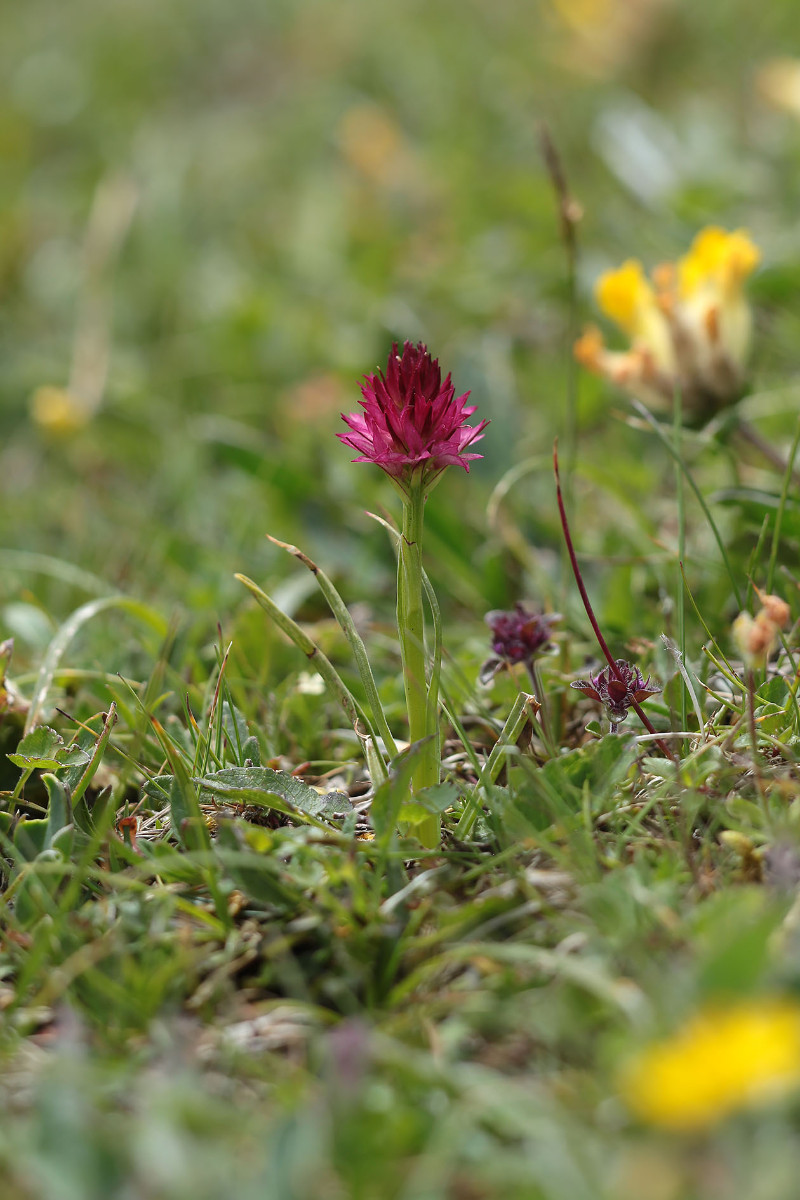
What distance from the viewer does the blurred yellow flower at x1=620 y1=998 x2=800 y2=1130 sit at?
27.1 inches

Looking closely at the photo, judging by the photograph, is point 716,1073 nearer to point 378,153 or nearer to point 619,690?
point 619,690

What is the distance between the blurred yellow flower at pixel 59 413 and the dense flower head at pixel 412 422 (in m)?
1.70

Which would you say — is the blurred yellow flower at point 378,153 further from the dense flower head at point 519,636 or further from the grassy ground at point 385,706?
the dense flower head at point 519,636

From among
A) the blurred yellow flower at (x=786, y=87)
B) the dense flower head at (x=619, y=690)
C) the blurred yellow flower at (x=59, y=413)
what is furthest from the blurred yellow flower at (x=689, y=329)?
the blurred yellow flower at (x=59, y=413)

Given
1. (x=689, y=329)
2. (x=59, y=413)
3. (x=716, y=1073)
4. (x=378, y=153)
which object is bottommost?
(x=716, y=1073)

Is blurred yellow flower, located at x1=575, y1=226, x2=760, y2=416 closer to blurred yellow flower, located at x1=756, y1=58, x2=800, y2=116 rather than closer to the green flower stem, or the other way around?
the green flower stem

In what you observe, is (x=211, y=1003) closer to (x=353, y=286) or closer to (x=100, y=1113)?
(x=100, y=1113)

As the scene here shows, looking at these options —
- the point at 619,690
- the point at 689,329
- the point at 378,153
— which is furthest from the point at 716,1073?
the point at 378,153

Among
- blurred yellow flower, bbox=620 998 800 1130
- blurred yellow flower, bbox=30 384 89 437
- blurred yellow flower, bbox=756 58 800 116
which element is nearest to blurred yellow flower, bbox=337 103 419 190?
blurred yellow flower, bbox=756 58 800 116

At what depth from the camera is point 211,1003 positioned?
1.08 metres

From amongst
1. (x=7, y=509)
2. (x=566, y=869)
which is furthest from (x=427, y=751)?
(x=7, y=509)

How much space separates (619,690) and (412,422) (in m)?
0.44

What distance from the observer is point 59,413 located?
2.69 m

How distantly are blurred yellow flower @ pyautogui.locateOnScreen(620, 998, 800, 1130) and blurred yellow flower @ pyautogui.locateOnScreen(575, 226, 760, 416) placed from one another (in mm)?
1384
